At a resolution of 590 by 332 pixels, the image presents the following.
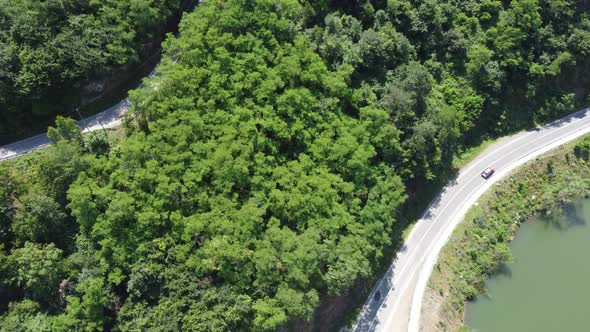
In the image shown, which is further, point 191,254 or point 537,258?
point 537,258

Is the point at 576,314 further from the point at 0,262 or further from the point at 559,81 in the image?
the point at 0,262

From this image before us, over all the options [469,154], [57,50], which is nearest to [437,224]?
[469,154]

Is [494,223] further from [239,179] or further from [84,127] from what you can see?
[84,127]

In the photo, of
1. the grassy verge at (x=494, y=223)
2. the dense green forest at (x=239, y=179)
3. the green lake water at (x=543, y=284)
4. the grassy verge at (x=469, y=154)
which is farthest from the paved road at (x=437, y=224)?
the green lake water at (x=543, y=284)

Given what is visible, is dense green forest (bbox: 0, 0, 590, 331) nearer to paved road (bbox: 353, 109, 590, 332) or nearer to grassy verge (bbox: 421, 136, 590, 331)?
paved road (bbox: 353, 109, 590, 332)

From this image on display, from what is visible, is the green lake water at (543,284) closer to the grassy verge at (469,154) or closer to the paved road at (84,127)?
the grassy verge at (469,154)

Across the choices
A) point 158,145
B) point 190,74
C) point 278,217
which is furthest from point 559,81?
point 158,145
